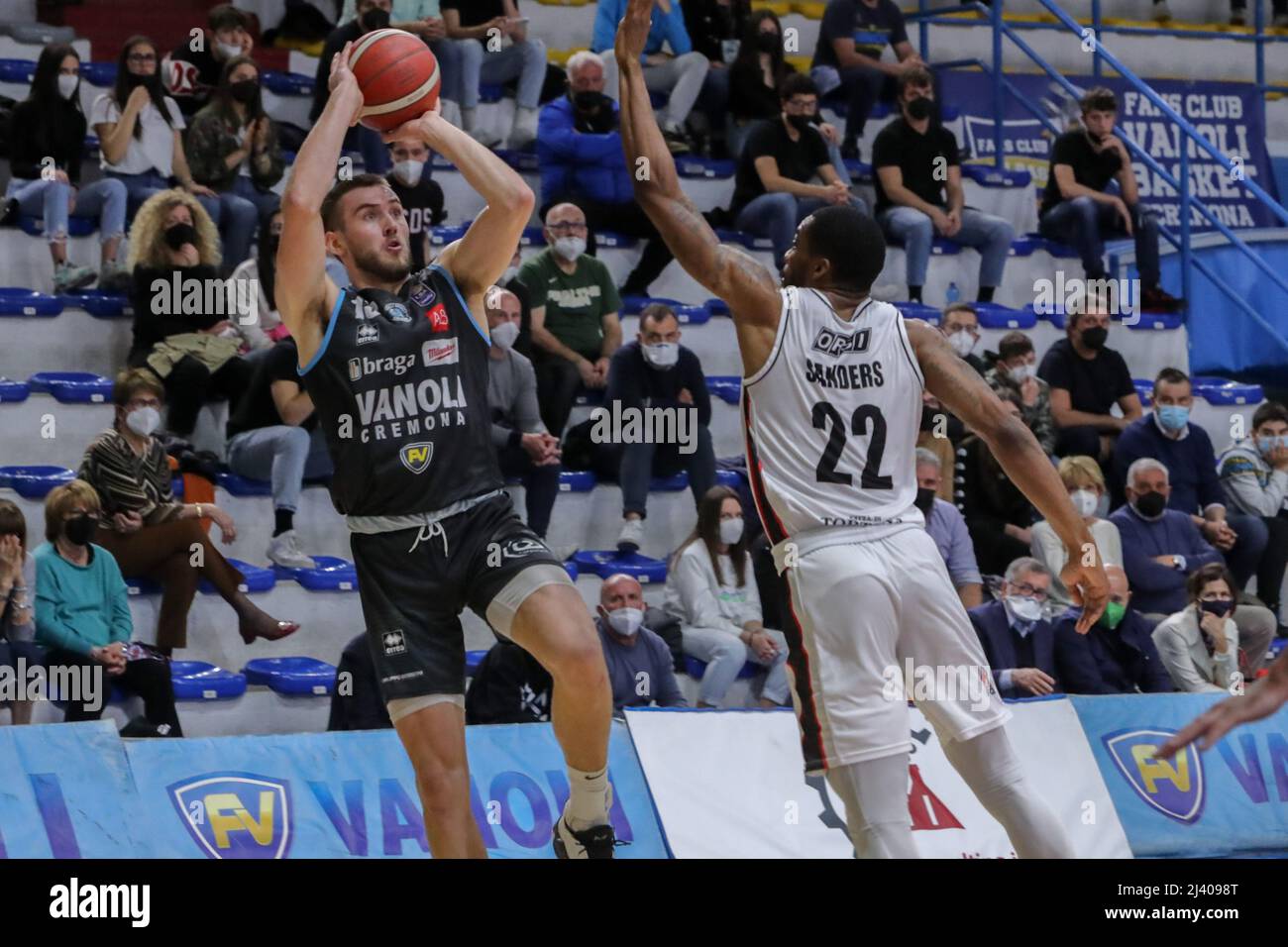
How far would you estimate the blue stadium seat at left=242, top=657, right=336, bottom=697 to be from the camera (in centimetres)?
912

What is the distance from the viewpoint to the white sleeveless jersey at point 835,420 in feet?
18.5

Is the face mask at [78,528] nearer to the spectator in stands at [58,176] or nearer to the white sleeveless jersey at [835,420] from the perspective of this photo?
the spectator in stands at [58,176]

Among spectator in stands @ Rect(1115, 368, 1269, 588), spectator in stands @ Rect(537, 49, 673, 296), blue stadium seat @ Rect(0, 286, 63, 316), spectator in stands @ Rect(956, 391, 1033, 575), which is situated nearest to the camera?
blue stadium seat @ Rect(0, 286, 63, 316)

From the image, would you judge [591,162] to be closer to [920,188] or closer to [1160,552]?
[920,188]

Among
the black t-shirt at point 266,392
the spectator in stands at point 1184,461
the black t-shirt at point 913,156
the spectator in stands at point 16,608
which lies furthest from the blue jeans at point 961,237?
the spectator in stands at point 16,608

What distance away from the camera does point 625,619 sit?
907cm

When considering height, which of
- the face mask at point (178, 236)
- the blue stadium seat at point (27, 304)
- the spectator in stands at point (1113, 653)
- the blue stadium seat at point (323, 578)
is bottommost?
the spectator in stands at point (1113, 653)

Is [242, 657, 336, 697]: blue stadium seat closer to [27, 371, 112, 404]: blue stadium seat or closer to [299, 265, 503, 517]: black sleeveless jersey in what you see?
[27, 371, 112, 404]: blue stadium seat

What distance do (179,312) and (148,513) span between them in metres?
1.39

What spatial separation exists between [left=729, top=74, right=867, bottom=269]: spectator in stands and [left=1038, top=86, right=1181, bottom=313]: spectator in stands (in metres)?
Answer: 1.84

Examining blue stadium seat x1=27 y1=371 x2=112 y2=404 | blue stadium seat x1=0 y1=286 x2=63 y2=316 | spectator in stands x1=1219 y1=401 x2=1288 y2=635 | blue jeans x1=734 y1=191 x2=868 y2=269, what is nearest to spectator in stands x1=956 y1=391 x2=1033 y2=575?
Answer: spectator in stands x1=1219 y1=401 x2=1288 y2=635

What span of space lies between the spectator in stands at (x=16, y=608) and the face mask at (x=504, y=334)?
2.80 m

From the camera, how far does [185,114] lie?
1138 centimetres
